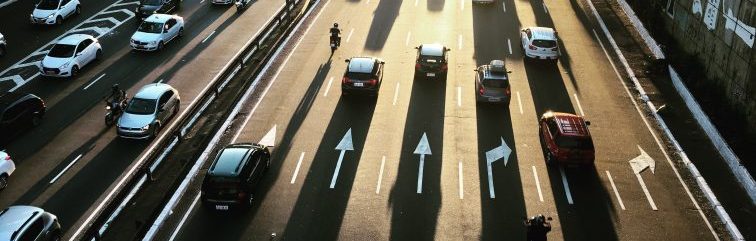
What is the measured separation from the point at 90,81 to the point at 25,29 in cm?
1127

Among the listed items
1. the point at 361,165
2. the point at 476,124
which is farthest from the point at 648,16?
the point at 361,165

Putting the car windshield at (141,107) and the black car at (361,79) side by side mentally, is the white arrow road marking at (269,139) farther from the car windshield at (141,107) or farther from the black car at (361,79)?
the car windshield at (141,107)

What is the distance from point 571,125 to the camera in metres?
24.2

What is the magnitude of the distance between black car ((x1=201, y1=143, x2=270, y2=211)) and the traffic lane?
832 inches

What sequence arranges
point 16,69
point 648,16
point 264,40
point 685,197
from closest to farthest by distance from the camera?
point 685,197
point 16,69
point 264,40
point 648,16

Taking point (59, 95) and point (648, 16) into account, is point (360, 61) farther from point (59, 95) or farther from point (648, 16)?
point (648, 16)

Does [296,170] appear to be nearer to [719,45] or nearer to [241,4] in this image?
[719,45]

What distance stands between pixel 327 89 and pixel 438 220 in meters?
12.4

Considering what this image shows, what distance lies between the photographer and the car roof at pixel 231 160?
2072 cm

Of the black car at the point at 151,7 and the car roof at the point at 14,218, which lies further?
the black car at the point at 151,7

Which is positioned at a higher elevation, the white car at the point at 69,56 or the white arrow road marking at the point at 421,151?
the white car at the point at 69,56

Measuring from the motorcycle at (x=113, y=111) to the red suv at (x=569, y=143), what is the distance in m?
18.9

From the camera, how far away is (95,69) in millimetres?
34812

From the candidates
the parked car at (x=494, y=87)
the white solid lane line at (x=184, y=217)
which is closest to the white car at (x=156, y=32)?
the white solid lane line at (x=184, y=217)
